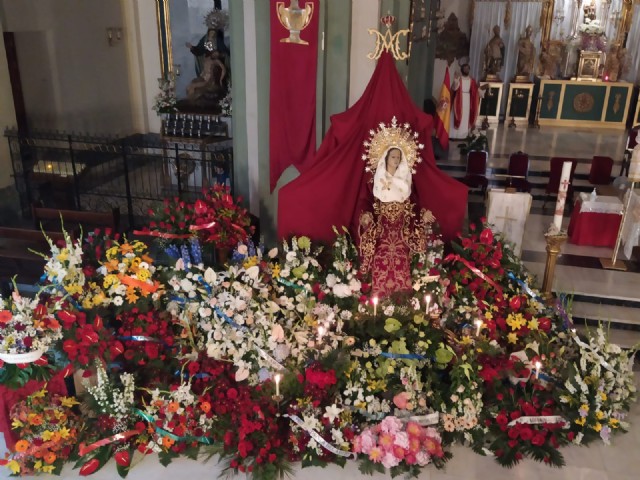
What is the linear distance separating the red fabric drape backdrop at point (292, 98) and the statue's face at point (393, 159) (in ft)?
5.81

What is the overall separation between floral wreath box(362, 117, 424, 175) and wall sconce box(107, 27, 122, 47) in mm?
8138

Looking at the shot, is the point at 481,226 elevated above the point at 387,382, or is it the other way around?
the point at 481,226

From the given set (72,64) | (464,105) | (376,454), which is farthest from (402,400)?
(72,64)

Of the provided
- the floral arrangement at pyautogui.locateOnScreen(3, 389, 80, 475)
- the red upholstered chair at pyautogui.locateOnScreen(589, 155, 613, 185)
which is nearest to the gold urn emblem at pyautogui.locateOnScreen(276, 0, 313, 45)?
the floral arrangement at pyautogui.locateOnScreen(3, 389, 80, 475)

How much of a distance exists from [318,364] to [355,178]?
1793 millimetres

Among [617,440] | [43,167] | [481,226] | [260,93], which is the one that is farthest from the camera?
[43,167]

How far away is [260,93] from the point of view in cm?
727

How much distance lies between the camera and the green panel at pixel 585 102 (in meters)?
13.6

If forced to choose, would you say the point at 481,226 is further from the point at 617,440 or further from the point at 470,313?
the point at 617,440

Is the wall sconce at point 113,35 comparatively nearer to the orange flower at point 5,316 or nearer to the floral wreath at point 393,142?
the floral wreath at point 393,142

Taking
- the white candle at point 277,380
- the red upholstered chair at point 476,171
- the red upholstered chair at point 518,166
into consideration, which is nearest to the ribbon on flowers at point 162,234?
the white candle at point 277,380

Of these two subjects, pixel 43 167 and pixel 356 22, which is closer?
pixel 356 22

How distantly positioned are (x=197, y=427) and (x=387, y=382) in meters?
1.62

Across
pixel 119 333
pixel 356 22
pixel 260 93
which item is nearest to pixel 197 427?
pixel 119 333
